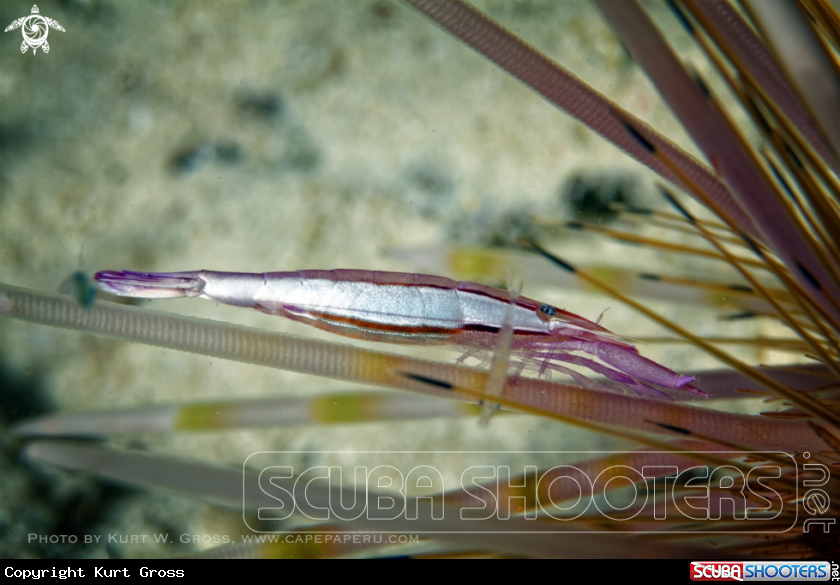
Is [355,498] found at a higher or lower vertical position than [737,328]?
lower

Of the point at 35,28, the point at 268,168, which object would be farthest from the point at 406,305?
the point at 35,28

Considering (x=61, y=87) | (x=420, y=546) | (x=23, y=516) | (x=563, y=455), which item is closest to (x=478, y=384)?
(x=420, y=546)

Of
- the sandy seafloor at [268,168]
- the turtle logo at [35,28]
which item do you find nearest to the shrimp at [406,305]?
the sandy seafloor at [268,168]

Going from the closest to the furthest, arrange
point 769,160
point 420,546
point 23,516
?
point 769,160 → point 420,546 → point 23,516

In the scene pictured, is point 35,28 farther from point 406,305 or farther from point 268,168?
point 406,305

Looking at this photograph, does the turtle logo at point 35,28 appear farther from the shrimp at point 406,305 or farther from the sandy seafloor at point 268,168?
the shrimp at point 406,305

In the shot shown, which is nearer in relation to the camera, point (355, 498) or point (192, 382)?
point (355, 498)

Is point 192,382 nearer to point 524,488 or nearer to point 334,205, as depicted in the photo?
point 334,205
